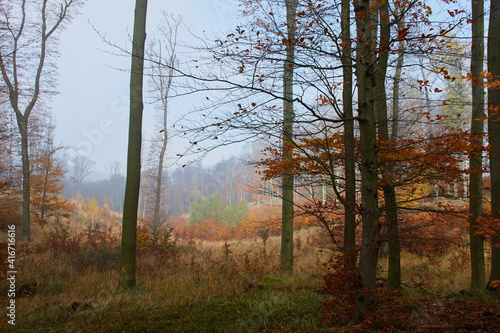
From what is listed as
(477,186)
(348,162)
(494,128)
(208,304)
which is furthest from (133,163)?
(477,186)

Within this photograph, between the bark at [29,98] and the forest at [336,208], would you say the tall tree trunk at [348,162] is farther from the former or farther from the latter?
the bark at [29,98]

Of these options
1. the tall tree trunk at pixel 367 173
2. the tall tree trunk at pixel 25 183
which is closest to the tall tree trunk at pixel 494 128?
the tall tree trunk at pixel 367 173

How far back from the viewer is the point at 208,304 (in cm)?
447

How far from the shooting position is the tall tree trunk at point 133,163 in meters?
5.50

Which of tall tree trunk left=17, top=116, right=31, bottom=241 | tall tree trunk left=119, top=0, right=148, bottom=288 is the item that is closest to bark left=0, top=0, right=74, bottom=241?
tall tree trunk left=17, top=116, right=31, bottom=241

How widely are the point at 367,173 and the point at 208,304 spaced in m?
3.16

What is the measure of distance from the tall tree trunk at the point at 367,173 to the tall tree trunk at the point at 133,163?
4.03 meters

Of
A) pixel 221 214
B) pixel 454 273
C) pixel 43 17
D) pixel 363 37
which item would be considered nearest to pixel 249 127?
pixel 363 37

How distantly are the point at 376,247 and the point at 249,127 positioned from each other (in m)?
1.99

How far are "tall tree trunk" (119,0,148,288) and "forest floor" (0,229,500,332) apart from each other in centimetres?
49

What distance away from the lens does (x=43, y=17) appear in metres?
12.8

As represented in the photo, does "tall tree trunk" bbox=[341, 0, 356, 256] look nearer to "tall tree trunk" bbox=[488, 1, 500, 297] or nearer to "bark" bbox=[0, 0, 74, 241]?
"tall tree trunk" bbox=[488, 1, 500, 297]

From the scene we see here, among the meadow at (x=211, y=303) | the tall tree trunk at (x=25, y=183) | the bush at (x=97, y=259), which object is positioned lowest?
the bush at (x=97, y=259)

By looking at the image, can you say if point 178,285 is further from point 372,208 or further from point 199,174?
point 199,174
